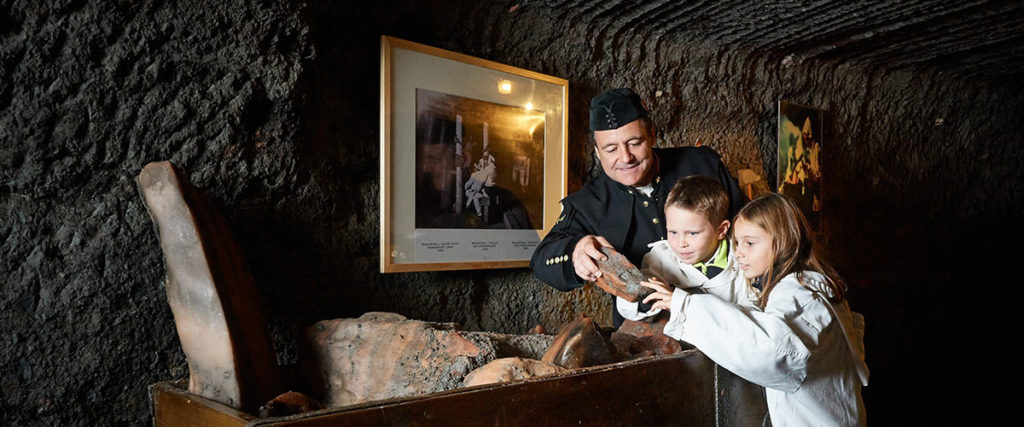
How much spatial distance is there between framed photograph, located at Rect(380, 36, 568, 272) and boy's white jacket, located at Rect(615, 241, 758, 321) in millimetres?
631

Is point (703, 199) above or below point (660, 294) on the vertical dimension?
above

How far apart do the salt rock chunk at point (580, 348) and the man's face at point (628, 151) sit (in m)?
0.66

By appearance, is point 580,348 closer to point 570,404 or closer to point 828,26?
point 570,404

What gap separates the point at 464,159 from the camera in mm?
2324

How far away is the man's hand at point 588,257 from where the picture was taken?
1.84 meters

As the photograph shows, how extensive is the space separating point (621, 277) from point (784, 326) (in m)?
0.44

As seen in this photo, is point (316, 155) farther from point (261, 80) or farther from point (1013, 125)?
point (1013, 125)

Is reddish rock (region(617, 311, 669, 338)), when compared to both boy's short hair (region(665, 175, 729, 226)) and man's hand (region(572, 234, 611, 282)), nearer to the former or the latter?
man's hand (region(572, 234, 611, 282))

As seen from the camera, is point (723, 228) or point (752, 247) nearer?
point (752, 247)

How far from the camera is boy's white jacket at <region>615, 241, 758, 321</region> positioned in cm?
189

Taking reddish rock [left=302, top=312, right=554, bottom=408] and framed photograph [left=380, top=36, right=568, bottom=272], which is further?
framed photograph [left=380, top=36, right=568, bottom=272]

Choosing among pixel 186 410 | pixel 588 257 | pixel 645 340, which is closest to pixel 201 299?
pixel 186 410

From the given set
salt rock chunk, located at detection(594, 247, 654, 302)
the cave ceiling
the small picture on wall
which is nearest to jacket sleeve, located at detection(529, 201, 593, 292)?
salt rock chunk, located at detection(594, 247, 654, 302)

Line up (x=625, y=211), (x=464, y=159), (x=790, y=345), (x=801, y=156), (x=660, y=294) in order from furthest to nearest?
(x=801, y=156), (x=464, y=159), (x=625, y=211), (x=660, y=294), (x=790, y=345)
